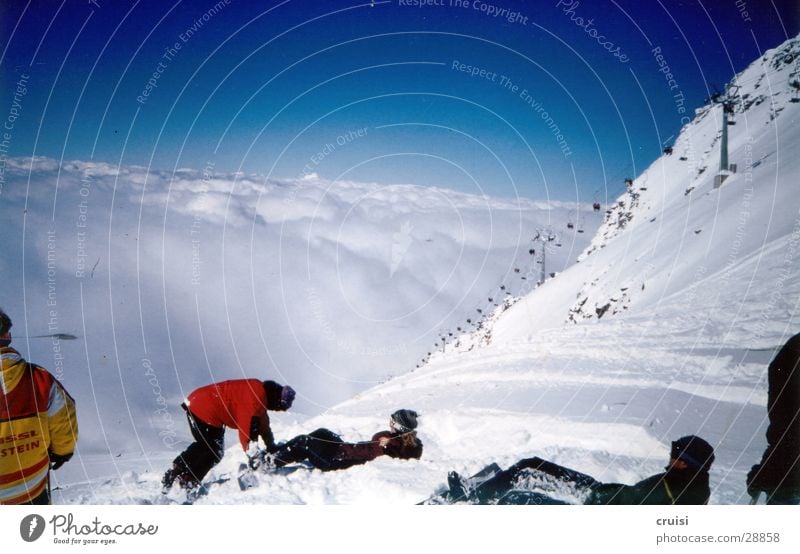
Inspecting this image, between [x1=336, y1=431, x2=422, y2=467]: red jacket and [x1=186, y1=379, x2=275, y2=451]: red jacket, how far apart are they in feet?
1.65

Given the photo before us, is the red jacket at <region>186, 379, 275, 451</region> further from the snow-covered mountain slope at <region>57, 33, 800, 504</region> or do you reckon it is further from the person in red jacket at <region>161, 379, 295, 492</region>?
the snow-covered mountain slope at <region>57, 33, 800, 504</region>

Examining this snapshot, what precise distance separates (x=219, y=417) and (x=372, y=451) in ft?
3.49

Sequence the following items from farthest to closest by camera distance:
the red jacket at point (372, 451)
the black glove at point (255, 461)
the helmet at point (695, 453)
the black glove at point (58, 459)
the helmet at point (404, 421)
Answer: the helmet at point (404, 421) → the red jacket at point (372, 451) → the black glove at point (255, 461) → the helmet at point (695, 453) → the black glove at point (58, 459)

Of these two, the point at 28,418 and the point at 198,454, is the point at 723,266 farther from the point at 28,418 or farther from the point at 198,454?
the point at 28,418

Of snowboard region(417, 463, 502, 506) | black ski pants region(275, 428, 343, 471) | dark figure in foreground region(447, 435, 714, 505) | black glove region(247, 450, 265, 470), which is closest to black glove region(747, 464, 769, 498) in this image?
dark figure in foreground region(447, 435, 714, 505)

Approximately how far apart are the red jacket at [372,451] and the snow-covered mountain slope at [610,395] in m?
0.06

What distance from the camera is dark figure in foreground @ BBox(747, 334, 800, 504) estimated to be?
118 inches

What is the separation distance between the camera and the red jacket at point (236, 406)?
3133 mm

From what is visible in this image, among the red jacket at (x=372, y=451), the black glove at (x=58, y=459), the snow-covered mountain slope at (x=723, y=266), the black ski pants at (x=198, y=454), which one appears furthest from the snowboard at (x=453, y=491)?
the snow-covered mountain slope at (x=723, y=266)

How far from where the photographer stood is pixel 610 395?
3.61 metres

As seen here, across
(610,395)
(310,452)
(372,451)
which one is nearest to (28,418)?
(310,452)

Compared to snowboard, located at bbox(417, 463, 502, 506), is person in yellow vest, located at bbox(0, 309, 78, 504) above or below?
above

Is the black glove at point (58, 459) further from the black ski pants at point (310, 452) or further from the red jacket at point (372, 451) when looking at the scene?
the red jacket at point (372, 451)
